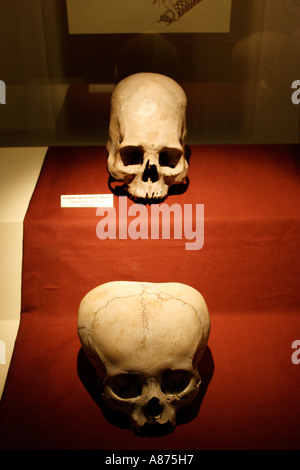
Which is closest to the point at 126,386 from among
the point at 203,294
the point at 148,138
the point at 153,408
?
the point at 153,408

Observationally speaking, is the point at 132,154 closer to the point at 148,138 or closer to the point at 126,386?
the point at 148,138

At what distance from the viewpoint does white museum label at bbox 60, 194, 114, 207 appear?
6.27ft

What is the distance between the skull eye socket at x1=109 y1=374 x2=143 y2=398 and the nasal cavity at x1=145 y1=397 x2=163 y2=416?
0.04 metres

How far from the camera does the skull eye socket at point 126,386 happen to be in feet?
4.41

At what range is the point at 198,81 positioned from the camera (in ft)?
7.54

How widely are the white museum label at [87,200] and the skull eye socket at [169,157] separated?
10.8 inches

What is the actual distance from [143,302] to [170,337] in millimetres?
130

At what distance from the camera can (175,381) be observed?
1379 mm

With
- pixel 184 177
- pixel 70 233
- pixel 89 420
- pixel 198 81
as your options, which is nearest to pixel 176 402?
pixel 89 420

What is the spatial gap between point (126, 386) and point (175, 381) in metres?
0.15

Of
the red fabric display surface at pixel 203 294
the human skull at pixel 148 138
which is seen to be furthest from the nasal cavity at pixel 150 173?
the red fabric display surface at pixel 203 294

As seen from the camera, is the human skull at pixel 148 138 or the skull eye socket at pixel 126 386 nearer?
the skull eye socket at pixel 126 386

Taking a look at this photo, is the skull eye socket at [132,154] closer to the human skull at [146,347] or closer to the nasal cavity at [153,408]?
the human skull at [146,347]
